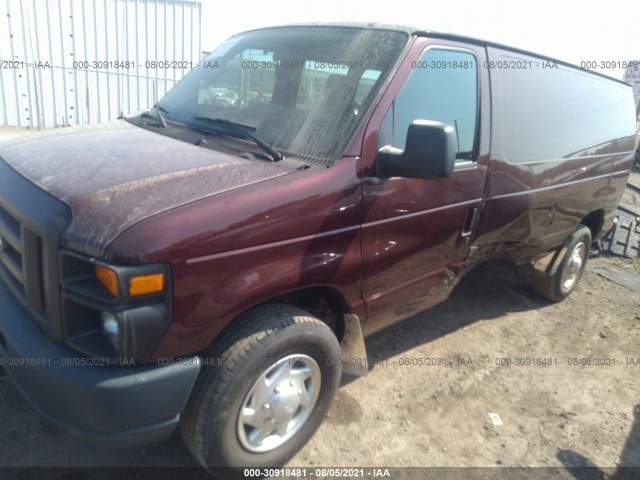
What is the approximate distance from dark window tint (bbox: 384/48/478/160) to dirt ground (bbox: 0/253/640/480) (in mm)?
1637

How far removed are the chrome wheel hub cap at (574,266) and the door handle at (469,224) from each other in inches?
78.5

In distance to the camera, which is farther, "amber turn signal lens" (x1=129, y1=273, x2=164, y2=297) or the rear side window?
the rear side window

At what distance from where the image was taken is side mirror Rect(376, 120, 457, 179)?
2301 millimetres

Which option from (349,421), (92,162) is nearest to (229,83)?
(92,162)

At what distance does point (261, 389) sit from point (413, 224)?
4.13ft

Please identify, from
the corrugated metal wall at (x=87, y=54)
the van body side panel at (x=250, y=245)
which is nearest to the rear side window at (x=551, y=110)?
the van body side panel at (x=250, y=245)

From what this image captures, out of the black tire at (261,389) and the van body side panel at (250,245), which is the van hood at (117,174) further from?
the black tire at (261,389)

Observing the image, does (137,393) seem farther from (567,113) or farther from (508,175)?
(567,113)

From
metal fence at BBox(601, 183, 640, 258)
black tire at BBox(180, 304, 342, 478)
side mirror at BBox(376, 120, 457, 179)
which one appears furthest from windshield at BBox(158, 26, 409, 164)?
metal fence at BBox(601, 183, 640, 258)

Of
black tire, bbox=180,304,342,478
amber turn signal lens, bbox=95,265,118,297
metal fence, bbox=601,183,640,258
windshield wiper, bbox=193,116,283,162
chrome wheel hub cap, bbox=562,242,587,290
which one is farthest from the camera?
metal fence, bbox=601,183,640,258

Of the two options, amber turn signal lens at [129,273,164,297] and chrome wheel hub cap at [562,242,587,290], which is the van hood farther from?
chrome wheel hub cap at [562,242,587,290]

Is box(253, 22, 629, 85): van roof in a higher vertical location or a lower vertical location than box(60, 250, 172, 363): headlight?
higher

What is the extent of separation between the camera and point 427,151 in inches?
91.5

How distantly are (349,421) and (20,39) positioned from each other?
11562mm
